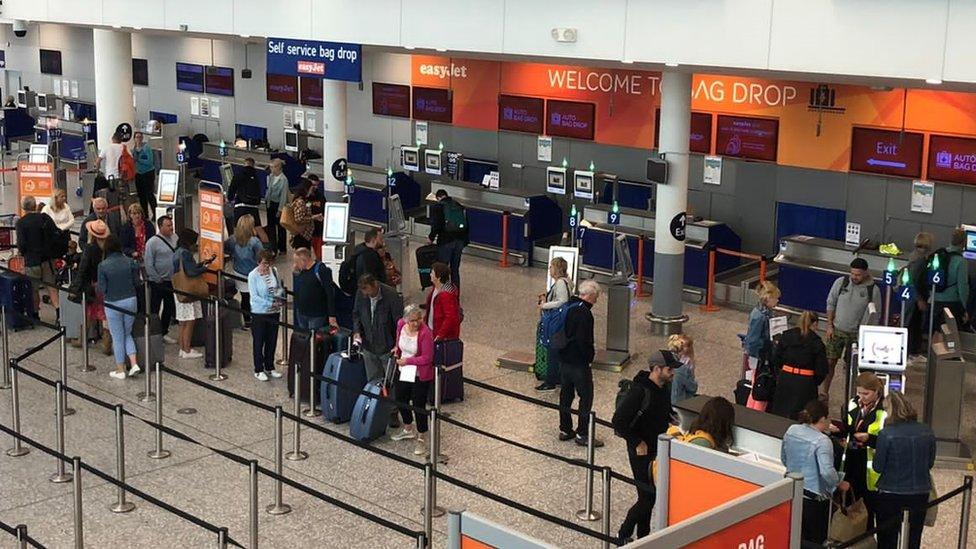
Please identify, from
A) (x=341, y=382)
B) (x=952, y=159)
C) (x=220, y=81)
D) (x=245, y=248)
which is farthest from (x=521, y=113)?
(x=341, y=382)

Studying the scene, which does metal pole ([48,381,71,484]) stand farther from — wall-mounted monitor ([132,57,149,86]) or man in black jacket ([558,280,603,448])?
wall-mounted monitor ([132,57,149,86])

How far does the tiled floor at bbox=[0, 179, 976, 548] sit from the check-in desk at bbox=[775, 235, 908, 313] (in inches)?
88.9

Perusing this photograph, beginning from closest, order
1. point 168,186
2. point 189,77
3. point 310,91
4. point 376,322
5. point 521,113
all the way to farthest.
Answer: point 376,322 → point 168,186 → point 521,113 → point 310,91 → point 189,77

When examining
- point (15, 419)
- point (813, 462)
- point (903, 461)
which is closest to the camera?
point (813, 462)

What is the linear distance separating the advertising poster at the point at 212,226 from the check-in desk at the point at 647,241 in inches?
231

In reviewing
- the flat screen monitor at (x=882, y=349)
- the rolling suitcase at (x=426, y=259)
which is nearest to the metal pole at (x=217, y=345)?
the rolling suitcase at (x=426, y=259)

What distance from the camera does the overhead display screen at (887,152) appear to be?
16.9 metres

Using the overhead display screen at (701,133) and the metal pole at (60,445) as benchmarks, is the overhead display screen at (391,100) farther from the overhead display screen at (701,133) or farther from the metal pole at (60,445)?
the metal pole at (60,445)

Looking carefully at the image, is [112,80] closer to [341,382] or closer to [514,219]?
[514,219]

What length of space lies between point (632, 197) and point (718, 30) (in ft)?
22.9

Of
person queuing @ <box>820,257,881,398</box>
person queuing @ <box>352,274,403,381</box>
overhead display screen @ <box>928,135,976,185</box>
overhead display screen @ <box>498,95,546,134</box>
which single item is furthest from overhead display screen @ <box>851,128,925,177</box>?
person queuing @ <box>352,274,403,381</box>

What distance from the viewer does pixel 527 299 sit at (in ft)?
58.3

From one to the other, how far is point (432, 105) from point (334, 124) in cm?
439

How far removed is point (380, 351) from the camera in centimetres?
1194
